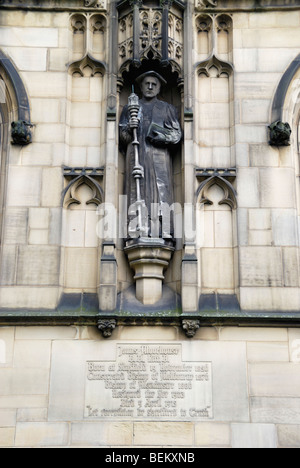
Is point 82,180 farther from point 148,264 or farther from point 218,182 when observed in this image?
point 218,182

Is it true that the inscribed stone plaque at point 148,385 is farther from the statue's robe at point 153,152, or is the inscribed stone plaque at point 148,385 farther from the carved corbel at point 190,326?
the statue's robe at point 153,152

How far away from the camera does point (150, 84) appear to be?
33.5 ft

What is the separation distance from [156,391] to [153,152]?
3389mm

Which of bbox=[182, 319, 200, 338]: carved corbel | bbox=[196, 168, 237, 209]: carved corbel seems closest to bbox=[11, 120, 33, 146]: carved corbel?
bbox=[196, 168, 237, 209]: carved corbel

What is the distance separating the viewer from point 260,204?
9555 mm

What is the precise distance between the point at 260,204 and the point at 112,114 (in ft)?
8.10

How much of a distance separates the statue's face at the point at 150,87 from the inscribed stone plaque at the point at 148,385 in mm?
3755

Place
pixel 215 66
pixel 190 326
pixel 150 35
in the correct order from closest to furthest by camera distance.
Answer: pixel 190 326
pixel 150 35
pixel 215 66

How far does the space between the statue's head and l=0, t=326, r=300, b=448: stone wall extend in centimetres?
355

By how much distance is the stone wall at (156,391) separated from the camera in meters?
8.51

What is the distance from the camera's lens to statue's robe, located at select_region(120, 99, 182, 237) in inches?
379

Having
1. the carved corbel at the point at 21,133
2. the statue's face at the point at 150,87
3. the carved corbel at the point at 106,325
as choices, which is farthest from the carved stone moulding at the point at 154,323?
the statue's face at the point at 150,87

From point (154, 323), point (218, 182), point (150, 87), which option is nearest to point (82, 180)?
point (150, 87)

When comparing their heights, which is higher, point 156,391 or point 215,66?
point 215,66
